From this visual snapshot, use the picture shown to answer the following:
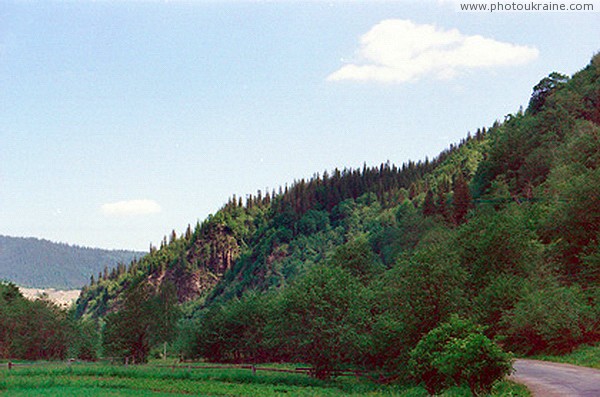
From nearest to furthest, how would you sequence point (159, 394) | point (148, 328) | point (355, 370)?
point (159, 394) < point (355, 370) < point (148, 328)

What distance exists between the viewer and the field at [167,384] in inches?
1869

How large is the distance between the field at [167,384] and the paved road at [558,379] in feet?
24.8

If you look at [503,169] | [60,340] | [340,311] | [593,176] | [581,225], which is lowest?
[60,340]

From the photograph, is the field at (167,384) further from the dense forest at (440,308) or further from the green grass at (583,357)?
the green grass at (583,357)

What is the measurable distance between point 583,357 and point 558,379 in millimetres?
11765

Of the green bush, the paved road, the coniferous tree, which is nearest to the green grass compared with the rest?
the paved road

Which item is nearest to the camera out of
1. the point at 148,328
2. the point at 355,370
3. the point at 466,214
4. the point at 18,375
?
the point at 355,370

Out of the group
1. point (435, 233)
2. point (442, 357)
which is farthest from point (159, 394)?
point (435, 233)

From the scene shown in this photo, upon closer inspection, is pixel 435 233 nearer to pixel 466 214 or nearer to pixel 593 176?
pixel 466 214

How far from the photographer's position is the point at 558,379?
113 feet

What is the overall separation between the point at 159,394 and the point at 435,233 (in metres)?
62.1

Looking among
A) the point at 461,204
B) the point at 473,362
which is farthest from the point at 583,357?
the point at 461,204

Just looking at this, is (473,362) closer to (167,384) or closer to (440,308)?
(440,308)

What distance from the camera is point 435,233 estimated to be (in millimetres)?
98312
